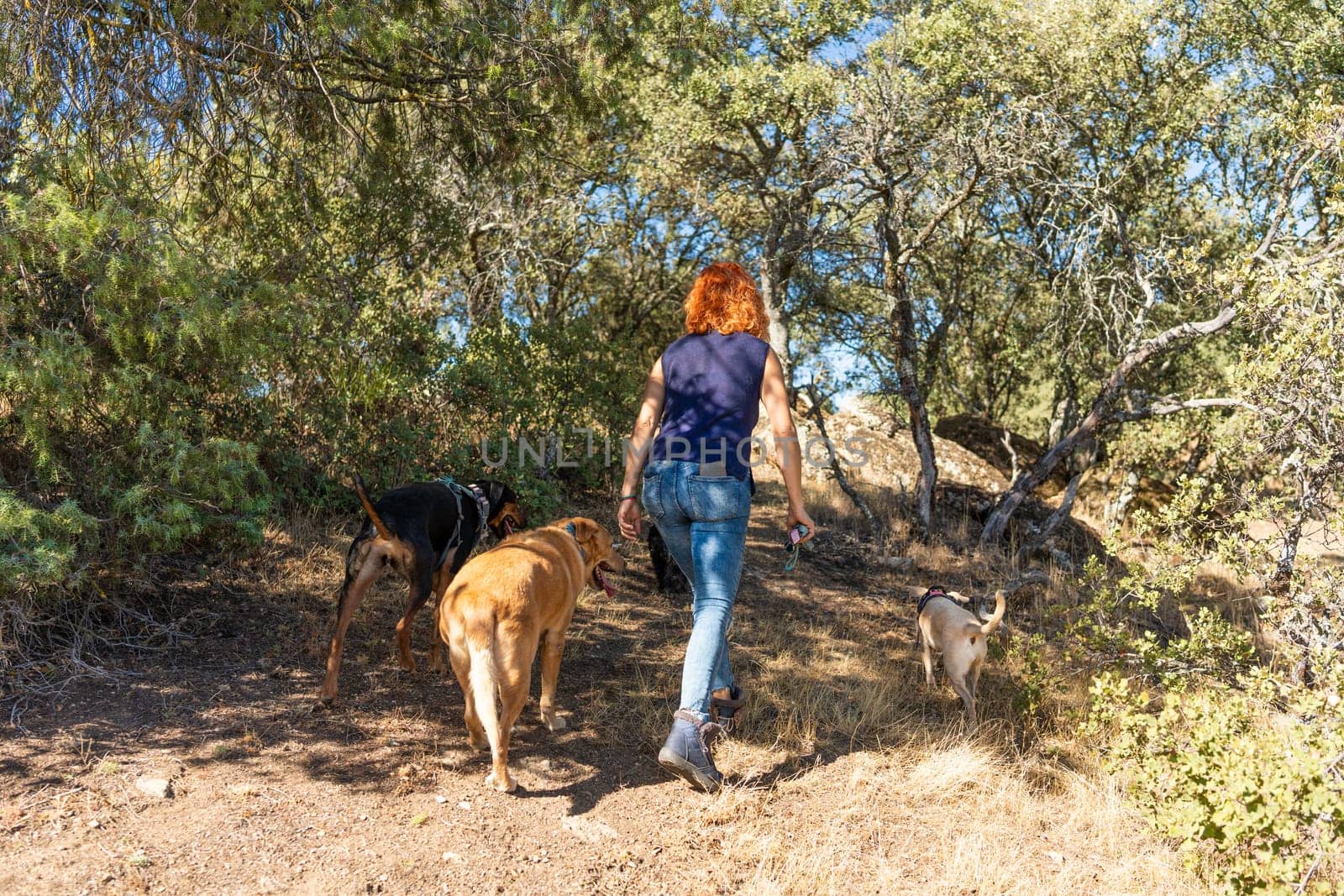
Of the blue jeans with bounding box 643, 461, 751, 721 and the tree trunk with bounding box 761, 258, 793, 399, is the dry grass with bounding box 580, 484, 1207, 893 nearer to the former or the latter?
the blue jeans with bounding box 643, 461, 751, 721

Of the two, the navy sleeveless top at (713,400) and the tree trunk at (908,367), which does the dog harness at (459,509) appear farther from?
the tree trunk at (908,367)

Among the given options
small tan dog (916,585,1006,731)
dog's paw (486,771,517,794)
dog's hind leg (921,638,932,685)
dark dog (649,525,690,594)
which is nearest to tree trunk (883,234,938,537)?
dark dog (649,525,690,594)

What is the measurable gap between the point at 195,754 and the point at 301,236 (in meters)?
4.23

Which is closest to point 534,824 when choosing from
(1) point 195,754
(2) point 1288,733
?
(1) point 195,754

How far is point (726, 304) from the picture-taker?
411 centimetres

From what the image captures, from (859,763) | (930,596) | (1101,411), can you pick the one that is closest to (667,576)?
(930,596)

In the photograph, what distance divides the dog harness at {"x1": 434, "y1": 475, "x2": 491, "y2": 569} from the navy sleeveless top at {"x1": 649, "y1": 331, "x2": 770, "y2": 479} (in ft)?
5.85

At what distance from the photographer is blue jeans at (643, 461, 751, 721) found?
3.88m

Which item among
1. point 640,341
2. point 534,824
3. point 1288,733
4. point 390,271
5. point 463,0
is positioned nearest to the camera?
point 1288,733

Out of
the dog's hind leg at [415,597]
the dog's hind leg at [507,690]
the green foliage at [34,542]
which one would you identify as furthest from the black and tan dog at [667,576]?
the green foliage at [34,542]

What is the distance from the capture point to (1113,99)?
994 cm

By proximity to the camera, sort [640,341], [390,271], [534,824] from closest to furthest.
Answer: [534,824], [390,271], [640,341]

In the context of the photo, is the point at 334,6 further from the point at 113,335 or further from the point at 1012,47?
the point at 1012,47

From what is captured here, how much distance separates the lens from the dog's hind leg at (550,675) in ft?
14.9
